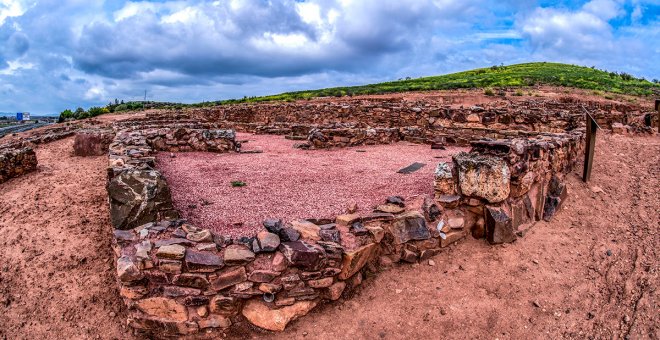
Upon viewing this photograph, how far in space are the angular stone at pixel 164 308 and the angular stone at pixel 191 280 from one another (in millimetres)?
186

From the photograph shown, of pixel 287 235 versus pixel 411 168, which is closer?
pixel 287 235

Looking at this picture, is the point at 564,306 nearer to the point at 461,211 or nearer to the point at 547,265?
the point at 547,265

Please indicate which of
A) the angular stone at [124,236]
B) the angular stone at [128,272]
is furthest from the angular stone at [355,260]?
the angular stone at [124,236]

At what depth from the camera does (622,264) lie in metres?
4.91

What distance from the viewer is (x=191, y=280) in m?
3.78

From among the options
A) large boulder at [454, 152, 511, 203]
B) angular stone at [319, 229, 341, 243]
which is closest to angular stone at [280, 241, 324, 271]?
angular stone at [319, 229, 341, 243]

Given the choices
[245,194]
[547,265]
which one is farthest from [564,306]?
[245,194]

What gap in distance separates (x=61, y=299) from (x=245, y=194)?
274cm

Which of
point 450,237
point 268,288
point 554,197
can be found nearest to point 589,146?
point 554,197

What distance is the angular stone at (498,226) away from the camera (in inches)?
197

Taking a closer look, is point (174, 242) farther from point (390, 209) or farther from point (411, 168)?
point (411, 168)

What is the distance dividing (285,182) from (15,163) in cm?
576

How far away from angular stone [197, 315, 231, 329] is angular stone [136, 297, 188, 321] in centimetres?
16

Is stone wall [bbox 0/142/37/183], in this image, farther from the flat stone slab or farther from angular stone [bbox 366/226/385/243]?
the flat stone slab
